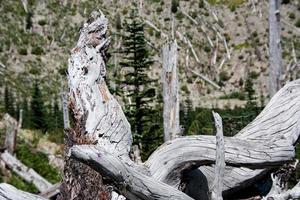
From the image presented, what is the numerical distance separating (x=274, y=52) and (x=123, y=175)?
8.41 m

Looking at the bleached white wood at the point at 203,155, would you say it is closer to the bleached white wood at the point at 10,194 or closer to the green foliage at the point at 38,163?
the bleached white wood at the point at 10,194

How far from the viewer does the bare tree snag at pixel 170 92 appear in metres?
13.4

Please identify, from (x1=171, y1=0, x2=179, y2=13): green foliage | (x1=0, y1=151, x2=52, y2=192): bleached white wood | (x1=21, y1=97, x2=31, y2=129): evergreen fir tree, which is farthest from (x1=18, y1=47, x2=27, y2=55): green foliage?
(x1=0, y1=151, x2=52, y2=192): bleached white wood

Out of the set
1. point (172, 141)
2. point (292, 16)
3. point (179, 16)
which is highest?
point (179, 16)

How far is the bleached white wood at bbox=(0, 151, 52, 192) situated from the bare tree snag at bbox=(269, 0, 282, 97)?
5.64 metres

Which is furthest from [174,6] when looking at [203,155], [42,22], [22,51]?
[203,155]

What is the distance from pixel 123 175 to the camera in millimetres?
5871

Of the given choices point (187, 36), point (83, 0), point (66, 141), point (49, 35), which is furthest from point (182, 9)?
point (66, 141)

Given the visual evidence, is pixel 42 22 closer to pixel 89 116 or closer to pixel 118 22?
pixel 118 22

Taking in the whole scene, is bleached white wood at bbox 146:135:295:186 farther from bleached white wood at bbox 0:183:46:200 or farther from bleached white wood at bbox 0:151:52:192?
bleached white wood at bbox 0:151:52:192

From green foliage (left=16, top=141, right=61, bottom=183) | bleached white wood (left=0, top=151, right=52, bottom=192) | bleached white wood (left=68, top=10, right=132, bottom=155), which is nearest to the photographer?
bleached white wood (left=68, top=10, right=132, bottom=155)

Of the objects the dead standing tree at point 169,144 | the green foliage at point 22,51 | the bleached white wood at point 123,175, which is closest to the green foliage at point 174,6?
the green foliage at point 22,51

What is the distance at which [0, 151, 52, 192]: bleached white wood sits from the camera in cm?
1502

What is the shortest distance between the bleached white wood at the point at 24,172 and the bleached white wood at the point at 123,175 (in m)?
9.07
